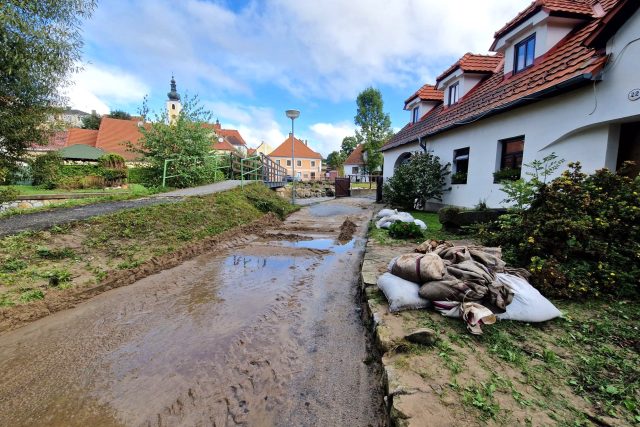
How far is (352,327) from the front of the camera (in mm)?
3314

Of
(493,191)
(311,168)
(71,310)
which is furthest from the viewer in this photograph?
(311,168)

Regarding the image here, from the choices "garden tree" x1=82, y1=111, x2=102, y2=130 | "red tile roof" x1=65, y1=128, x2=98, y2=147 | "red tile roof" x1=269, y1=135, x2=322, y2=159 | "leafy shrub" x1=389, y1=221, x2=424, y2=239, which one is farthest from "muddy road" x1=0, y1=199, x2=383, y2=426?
"garden tree" x1=82, y1=111, x2=102, y2=130

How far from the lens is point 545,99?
6703 millimetres

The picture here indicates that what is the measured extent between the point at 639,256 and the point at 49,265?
24.9 feet

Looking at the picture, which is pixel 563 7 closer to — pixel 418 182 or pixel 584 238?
pixel 418 182

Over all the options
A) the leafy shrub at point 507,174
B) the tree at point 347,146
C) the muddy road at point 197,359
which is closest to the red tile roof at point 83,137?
the muddy road at point 197,359

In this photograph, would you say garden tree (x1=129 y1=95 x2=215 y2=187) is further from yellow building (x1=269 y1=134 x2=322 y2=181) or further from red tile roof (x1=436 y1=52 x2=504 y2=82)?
yellow building (x1=269 y1=134 x2=322 y2=181)

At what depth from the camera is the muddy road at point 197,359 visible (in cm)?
206

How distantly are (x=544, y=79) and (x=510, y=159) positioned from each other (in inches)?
84.2

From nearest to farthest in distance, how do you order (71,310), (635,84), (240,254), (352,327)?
(352,327) < (71,310) < (635,84) < (240,254)

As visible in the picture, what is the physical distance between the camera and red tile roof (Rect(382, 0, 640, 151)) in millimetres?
5594

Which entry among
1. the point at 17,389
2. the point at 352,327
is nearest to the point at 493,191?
the point at 352,327

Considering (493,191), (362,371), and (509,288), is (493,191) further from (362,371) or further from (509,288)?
(362,371)

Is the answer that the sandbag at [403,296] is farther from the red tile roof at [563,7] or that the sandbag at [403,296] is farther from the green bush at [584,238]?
the red tile roof at [563,7]
